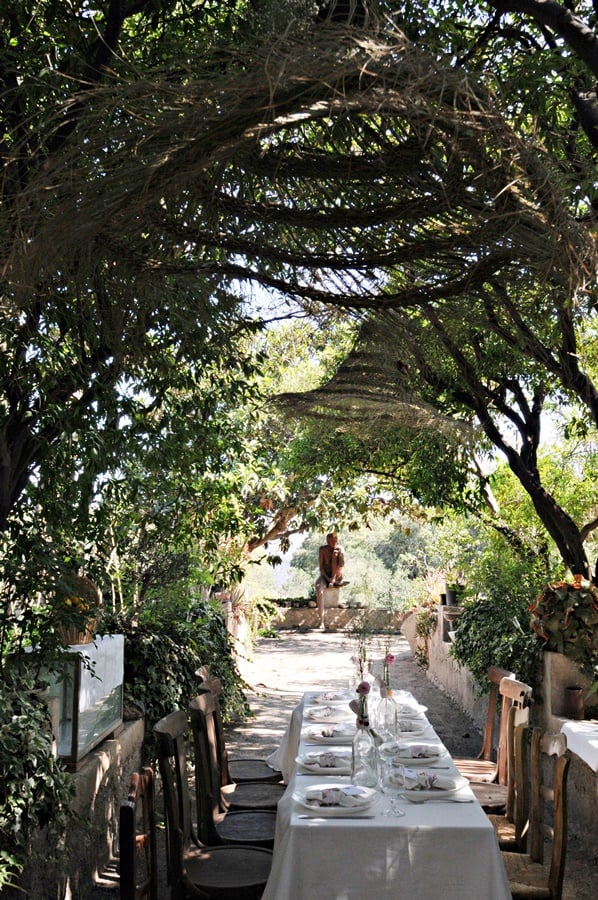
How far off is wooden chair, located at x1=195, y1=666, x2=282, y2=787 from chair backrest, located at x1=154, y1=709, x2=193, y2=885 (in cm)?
104

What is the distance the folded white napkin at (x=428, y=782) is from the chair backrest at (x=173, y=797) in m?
0.89

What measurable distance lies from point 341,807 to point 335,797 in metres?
0.06

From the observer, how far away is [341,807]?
3291mm

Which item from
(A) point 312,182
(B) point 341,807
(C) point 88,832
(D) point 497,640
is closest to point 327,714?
(C) point 88,832

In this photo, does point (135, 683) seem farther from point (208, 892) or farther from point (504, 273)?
point (504, 273)

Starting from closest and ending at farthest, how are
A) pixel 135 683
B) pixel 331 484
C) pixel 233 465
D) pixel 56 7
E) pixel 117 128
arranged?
pixel 117 128
pixel 56 7
pixel 135 683
pixel 233 465
pixel 331 484

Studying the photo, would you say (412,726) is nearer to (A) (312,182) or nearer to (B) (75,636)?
(B) (75,636)

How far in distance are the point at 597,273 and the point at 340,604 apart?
60.5 feet

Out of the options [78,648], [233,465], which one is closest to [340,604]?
[233,465]

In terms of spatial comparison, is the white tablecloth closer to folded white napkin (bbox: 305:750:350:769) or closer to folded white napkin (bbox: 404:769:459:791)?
folded white napkin (bbox: 404:769:459:791)

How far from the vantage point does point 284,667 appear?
12.7m

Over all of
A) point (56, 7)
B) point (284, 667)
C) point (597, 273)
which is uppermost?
point (56, 7)

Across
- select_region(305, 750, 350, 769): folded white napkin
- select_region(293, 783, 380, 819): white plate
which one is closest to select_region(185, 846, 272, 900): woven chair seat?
select_region(293, 783, 380, 819): white plate

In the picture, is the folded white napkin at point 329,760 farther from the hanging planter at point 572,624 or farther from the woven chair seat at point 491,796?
the hanging planter at point 572,624
